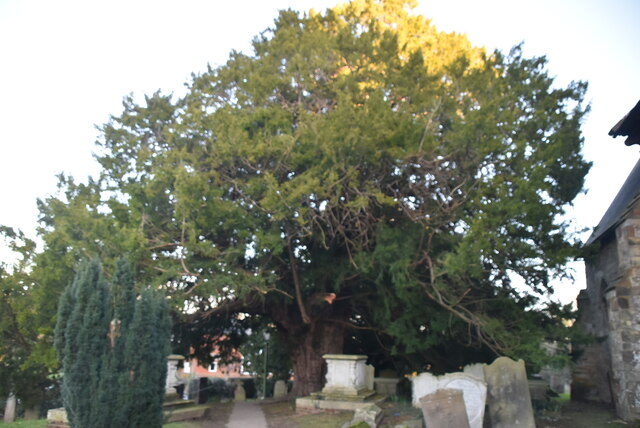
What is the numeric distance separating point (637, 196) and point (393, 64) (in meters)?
6.57

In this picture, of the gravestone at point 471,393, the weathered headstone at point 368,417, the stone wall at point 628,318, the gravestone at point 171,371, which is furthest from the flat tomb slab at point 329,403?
the stone wall at point 628,318

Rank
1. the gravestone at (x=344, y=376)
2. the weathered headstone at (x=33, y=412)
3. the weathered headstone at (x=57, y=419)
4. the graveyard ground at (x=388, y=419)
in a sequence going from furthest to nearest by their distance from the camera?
the weathered headstone at (x=33, y=412) → the gravestone at (x=344, y=376) → the graveyard ground at (x=388, y=419) → the weathered headstone at (x=57, y=419)

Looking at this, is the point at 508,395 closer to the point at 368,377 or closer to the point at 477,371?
the point at 477,371

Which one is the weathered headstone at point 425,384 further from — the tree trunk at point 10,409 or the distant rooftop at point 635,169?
the tree trunk at point 10,409

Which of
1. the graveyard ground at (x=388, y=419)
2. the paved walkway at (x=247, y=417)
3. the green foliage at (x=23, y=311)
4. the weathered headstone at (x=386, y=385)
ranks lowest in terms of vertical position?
the paved walkway at (x=247, y=417)

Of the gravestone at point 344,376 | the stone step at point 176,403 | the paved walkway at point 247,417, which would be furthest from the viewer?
the gravestone at point 344,376

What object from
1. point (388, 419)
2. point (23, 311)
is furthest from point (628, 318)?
point (23, 311)

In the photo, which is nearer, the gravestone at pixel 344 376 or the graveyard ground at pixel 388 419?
the graveyard ground at pixel 388 419

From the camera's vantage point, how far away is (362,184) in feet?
41.4

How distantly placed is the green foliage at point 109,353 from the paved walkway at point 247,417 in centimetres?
439

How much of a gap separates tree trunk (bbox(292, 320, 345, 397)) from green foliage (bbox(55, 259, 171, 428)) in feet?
29.7

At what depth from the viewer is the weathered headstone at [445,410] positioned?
873 cm

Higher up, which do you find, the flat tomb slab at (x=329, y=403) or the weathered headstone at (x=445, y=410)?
the weathered headstone at (x=445, y=410)

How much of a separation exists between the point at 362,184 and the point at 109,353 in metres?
7.22
